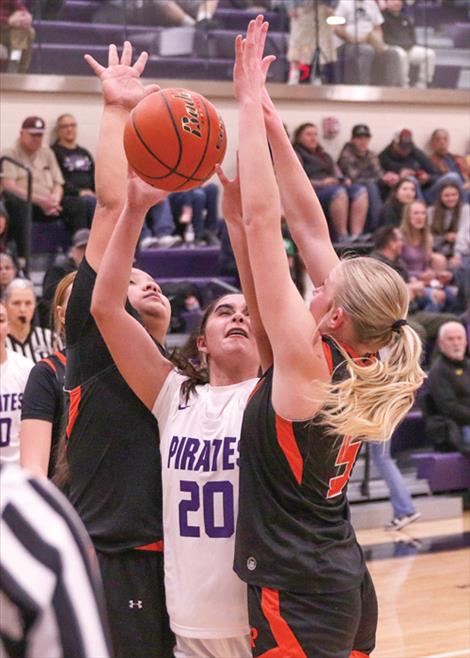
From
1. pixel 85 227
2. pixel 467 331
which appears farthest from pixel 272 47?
pixel 467 331

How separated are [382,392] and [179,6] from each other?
983 centimetres

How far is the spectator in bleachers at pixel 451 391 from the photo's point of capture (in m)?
8.50

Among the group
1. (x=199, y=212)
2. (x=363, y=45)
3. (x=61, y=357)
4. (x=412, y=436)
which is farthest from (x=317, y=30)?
(x=61, y=357)

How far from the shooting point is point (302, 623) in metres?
2.46

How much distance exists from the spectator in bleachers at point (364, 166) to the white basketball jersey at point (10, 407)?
702 centimetres

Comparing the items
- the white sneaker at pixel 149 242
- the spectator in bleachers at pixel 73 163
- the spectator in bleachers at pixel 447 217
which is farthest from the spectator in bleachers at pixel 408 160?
the spectator in bleachers at pixel 73 163

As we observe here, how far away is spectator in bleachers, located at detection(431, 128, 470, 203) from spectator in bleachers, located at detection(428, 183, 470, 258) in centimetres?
129

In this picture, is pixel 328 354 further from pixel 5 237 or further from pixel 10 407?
pixel 5 237

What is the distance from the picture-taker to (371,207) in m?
11.5

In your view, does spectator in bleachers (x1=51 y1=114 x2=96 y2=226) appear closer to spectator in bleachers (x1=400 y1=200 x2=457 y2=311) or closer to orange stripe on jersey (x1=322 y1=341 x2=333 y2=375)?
spectator in bleachers (x1=400 y1=200 x2=457 y2=311)

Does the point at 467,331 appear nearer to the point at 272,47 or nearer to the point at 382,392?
the point at 272,47

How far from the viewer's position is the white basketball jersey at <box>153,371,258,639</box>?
2.70m

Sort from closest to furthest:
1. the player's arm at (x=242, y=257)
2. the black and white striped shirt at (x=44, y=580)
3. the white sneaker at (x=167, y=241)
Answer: the black and white striped shirt at (x=44, y=580), the player's arm at (x=242, y=257), the white sneaker at (x=167, y=241)

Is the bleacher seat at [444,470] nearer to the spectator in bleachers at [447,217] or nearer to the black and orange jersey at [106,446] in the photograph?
the spectator in bleachers at [447,217]
